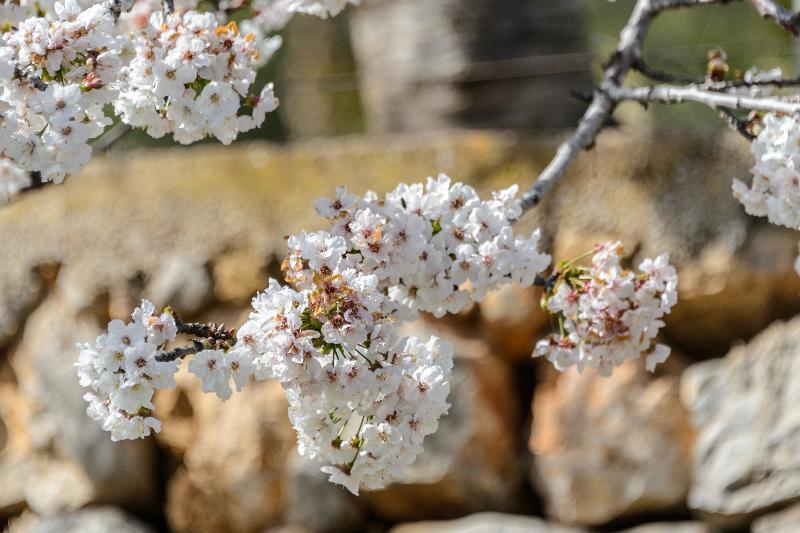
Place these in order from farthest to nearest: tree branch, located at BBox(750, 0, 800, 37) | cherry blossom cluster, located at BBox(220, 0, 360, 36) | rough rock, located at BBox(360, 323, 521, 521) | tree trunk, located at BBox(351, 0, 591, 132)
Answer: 1. tree trunk, located at BBox(351, 0, 591, 132)
2. rough rock, located at BBox(360, 323, 521, 521)
3. cherry blossom cluster, located at BBox(220, 0, 360, 36)
4. tree branch, located at BBox(750, 0, 800, 37)

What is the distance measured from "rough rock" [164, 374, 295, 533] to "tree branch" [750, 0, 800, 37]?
1.74 metres

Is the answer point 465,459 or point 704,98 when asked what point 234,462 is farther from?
point 704,98

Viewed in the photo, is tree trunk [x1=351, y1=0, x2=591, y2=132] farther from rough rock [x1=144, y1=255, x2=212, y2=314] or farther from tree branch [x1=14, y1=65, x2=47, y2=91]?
tree branch [x1=14, y1=65, x2=47, y2=91]

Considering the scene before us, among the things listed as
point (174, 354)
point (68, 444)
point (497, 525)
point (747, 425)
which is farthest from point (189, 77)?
point (68, 444)

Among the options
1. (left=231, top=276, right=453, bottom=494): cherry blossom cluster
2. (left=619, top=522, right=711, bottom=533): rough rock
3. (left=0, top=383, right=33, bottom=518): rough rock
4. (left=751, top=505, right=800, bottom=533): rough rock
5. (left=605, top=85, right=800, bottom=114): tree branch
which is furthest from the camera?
(left=0, top=383, right=33, bottom=518): rough rock

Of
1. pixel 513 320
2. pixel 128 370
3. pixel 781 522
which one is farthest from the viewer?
pixel 513 320

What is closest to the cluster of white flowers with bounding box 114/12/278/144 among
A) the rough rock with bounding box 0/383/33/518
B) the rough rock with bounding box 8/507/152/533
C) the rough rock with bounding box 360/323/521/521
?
the rough rock with bounding box 360/323/521/521

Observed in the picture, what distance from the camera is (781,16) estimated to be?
5.65 feet

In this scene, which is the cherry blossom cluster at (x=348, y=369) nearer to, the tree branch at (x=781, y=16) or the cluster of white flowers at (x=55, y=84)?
the cluster of white flowers at (x=55, y=84)

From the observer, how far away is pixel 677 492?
2766 mm

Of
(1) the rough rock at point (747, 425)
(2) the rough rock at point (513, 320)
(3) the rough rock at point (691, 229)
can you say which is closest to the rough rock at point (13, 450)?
(2) the rough rock at point (513, 320)

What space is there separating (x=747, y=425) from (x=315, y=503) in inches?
47.3

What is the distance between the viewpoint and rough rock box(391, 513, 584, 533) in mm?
2799

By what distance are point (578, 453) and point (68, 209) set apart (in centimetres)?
177
